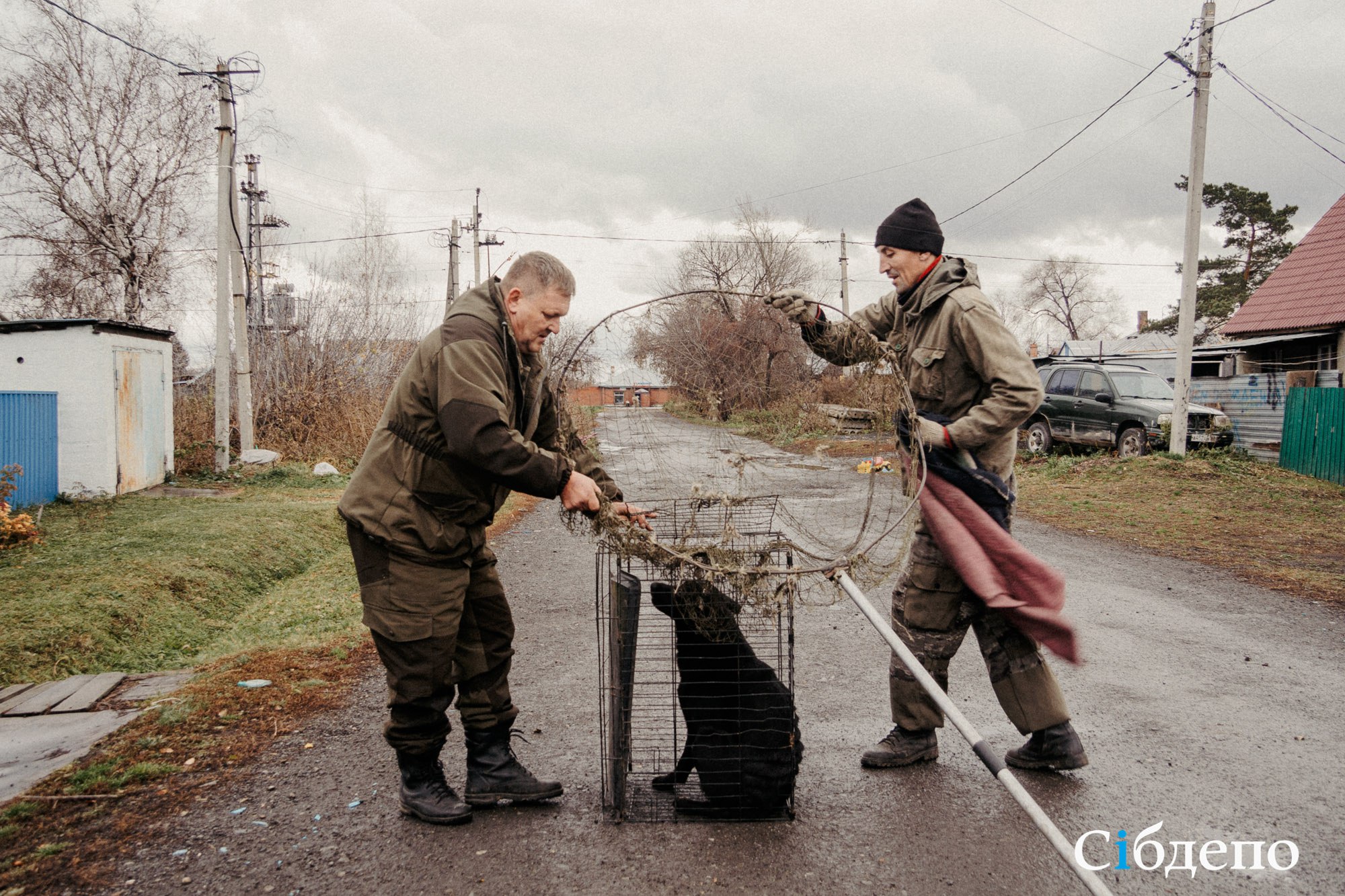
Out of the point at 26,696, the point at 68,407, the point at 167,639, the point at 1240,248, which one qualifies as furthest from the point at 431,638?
the point at 1240,248

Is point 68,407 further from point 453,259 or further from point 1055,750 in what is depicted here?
point 453,259

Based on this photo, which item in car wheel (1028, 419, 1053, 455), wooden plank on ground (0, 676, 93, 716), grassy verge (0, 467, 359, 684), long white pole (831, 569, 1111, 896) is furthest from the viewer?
car wheel (1028, 419, 1053, 455)

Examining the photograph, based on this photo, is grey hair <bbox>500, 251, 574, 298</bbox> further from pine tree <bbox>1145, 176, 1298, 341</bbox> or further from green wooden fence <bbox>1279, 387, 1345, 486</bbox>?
pine tree <bbox>1145, 176, 1298, 341</bbox>

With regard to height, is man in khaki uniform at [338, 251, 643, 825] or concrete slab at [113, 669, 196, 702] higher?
man in khaki uniform at [338, 251, 643, 825]

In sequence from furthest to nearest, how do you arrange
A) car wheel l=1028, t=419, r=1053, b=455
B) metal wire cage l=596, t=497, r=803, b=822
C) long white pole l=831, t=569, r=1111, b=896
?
car wheel l=1028, t=419, r=1053, b=455
metal wire cage l=596, t=497, r=803, b=822
long white pole l=831, t=569, r=1111, b=896

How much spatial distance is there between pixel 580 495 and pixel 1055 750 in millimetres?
2217

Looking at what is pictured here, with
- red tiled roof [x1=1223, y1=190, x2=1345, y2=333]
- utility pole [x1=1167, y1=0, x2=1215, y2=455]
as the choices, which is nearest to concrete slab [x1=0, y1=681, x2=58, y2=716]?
utility pole [x1=1167, y1=0, x2=1215, y2=455]

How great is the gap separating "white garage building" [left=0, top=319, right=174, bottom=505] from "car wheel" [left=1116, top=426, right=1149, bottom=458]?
609 inches

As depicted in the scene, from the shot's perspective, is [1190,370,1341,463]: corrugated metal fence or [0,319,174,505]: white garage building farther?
[1190,370,1341,463]: corrugated metal fence

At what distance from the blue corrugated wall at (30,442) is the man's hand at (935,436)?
1002cm

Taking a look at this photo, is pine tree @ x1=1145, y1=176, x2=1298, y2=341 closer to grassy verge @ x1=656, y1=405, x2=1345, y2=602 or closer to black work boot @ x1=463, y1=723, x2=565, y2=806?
grassy verge @ x1=656, y1=405, x2=1345, y2=602

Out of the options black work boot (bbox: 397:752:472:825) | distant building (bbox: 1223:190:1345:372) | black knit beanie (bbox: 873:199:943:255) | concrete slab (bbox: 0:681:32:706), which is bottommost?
concrete slab (bbox: 0:681:32:706)

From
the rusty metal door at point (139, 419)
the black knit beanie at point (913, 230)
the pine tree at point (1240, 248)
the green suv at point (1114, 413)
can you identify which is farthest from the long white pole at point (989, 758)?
the pine tree at point (1240, 248)

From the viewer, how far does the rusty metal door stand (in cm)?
1031
